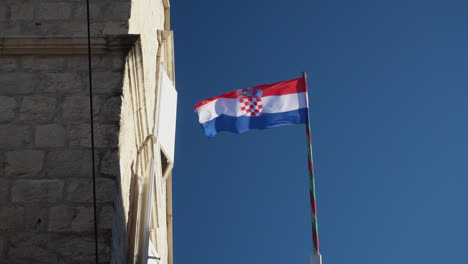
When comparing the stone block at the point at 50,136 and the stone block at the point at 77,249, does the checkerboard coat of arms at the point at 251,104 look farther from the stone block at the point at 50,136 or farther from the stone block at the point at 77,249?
the stone block at the point at 77,249

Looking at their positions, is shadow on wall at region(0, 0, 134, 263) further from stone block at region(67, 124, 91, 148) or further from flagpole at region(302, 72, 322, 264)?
flagpole at region(302, 72, 322, 264)

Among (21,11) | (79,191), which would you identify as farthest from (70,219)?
(21,11)

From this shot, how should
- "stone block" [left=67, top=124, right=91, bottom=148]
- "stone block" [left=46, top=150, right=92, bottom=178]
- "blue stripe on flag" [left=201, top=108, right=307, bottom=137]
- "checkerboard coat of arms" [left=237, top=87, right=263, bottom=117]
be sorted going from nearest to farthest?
"stone block" [left=46, top=150, right=92, bottom=178] → "stone block" [left=67, top=124, right=91, bottom=148] → "blue stripe on flag" [left=201, top=108, right=307, bottom=137] → "checkerboard coat of arms" [left=237, top=87, right=263, bottom=117]

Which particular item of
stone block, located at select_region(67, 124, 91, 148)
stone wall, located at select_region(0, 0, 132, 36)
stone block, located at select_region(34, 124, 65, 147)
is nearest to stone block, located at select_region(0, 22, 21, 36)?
stone wall, located at select_region(0, 0, 132, 36)

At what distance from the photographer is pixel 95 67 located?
559 centimetres

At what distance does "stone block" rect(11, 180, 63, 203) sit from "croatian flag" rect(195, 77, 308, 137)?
5.01m

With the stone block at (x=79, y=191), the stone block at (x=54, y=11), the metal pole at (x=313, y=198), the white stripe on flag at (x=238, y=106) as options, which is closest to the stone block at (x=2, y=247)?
the stone block at (x=79, y=191)

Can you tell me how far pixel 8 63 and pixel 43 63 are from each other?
27 cm

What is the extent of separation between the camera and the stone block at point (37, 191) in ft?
16.5

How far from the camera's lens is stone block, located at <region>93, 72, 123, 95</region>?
5457 millimetres

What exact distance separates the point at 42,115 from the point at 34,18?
1.10 meters

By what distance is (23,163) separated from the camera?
5180 millimetres

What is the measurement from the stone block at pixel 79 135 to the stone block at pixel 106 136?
7 cm

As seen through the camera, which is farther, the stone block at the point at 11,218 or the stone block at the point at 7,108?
the stone block at the point at 7,108
